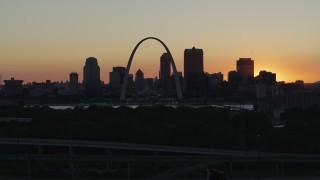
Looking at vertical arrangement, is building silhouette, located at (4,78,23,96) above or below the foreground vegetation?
above

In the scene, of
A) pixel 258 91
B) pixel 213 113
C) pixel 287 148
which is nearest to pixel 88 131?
pixel 287 148

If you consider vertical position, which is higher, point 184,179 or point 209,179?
point 209,179

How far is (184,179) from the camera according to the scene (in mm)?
19016

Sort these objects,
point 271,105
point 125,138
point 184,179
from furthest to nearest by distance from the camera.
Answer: point 271,105
point 125,138
point 184,179

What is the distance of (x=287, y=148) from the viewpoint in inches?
1394

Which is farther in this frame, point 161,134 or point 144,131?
point 144,131

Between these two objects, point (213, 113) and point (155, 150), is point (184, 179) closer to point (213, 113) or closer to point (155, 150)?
point (155, 150)

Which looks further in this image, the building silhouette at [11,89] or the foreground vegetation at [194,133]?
the building silhouette at [11,89]

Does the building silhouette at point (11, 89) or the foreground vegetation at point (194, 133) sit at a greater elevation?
the building silhouette at point (11, 89)

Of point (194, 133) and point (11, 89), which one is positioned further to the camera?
point (11, 89)

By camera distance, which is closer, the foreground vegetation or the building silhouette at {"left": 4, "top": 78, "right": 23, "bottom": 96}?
the foreground vegetation

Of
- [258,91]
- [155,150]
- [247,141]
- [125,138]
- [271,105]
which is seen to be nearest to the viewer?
[155,150]

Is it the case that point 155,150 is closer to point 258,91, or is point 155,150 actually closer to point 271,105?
point 271,105

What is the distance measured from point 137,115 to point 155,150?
116 ft
